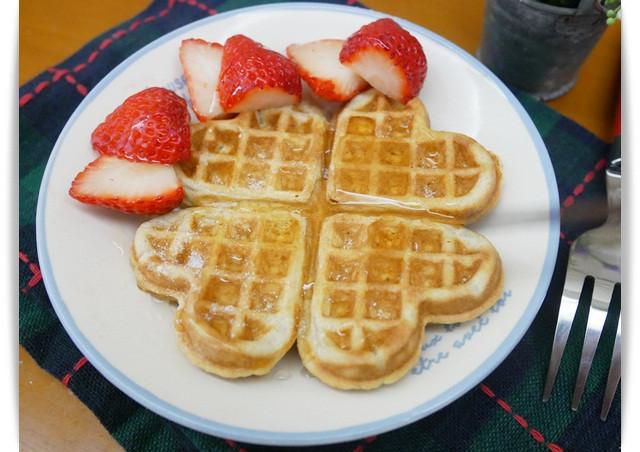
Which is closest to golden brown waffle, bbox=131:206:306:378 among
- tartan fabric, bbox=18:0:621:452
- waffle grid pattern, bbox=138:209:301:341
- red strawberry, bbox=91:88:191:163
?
waffle grid pattern, bbox=138:209:301:341

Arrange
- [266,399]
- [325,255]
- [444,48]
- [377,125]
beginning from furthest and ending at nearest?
[444,48] < [377,125] < [325,255] < [266,399]

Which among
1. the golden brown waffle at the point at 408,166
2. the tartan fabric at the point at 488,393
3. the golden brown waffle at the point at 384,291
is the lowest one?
the tartan fabric at the point at 488,393

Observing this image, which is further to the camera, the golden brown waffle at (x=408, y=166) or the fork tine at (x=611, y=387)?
the golden brown waffle at (x=408, y=166)

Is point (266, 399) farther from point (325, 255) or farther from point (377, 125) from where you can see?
point (377, 125)

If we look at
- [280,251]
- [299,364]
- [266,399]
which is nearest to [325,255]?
[280,251]

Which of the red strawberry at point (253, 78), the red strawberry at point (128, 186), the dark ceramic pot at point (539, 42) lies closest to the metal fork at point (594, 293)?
the dark ceramic pot at point (539, 42)

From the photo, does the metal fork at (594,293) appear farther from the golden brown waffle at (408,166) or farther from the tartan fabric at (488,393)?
the golden brown waffle at (408,166)
